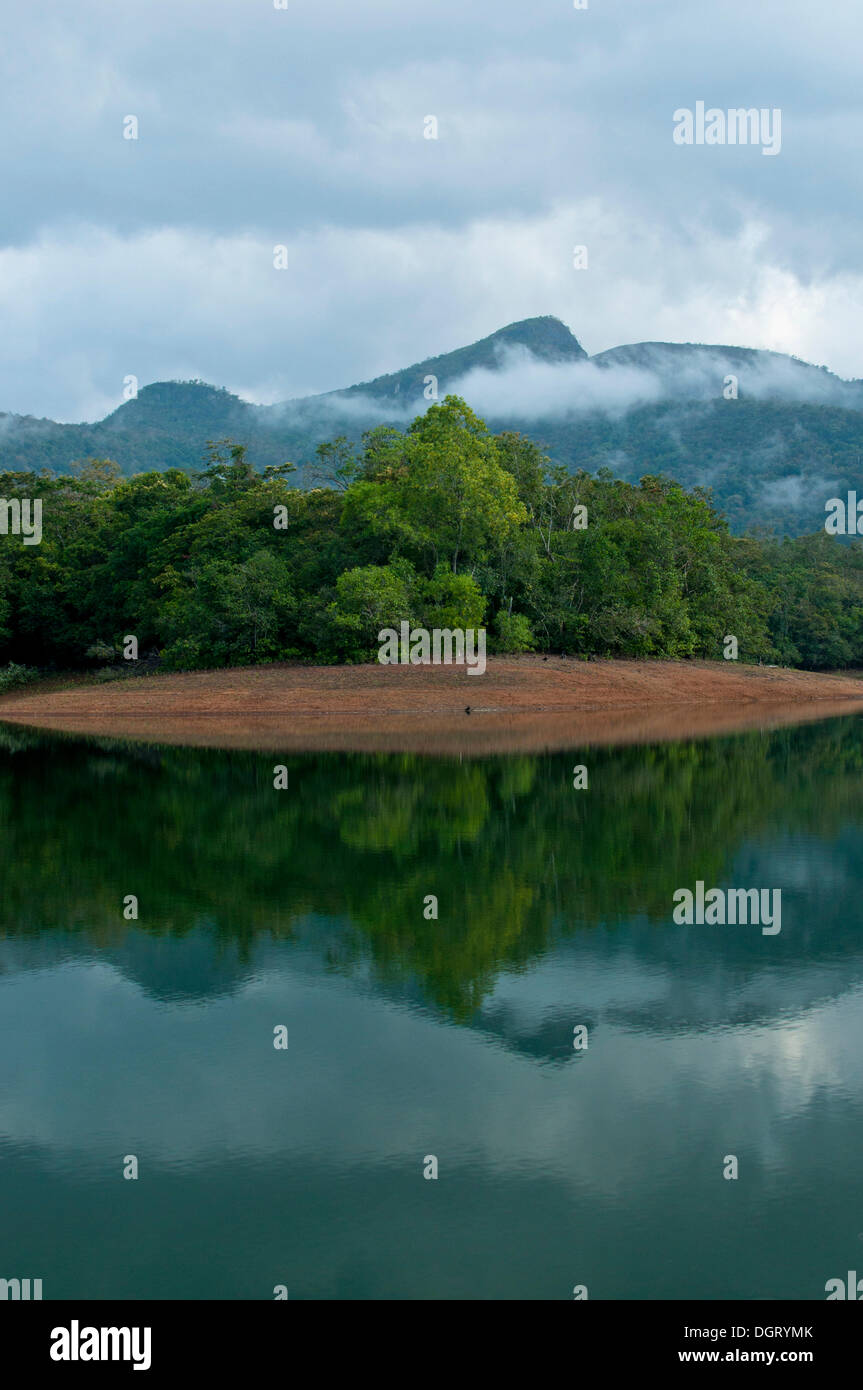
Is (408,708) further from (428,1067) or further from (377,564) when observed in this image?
(428,1067)

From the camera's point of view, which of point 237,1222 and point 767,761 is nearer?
point 237,1222

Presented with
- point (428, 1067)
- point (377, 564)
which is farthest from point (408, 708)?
point (428, 1067)

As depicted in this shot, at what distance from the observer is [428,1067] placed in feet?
34.3

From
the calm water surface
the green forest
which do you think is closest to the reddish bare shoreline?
the green forest

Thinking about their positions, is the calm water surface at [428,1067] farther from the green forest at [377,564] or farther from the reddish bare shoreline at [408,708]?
the green forest at [377,564]

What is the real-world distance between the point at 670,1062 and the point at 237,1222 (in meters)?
4.39

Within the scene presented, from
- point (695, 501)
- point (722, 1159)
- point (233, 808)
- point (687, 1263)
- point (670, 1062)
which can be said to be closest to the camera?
point (687, 1263)

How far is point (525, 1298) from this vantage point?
23.3ft

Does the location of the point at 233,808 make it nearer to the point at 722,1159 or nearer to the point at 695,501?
the point at 722,1159

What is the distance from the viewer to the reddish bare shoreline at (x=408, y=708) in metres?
43.2

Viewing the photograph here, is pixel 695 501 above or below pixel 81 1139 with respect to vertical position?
above

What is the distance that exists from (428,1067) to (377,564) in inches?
2016
